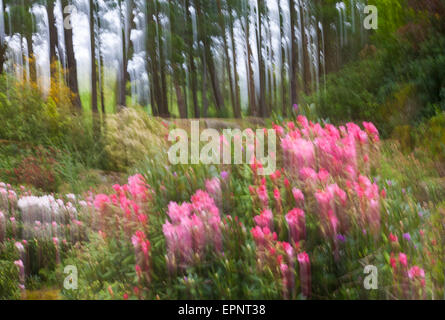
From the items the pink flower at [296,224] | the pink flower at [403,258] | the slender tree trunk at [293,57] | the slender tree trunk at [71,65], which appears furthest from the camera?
the slender tree trunk at [71,65]

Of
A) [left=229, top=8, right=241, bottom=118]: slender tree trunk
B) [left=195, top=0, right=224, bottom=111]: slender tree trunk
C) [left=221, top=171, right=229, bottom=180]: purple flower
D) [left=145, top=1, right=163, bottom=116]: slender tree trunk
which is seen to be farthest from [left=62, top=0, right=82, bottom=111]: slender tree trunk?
[left=221, top=171, right=229, bottom=180]: purple flower

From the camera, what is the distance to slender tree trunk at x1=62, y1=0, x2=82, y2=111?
4831 millimetres

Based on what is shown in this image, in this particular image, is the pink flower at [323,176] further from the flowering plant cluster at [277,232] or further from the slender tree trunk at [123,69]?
the slender tree trunk at [123,69]

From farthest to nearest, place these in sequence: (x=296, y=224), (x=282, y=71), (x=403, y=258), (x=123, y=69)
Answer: (x=123, y=69) → (x=282, y=71) → (x=296, y=224) → (x=403, y=258)

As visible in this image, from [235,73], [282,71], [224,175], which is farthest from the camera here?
[282,71]

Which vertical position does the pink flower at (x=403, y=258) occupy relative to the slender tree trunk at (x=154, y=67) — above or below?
below

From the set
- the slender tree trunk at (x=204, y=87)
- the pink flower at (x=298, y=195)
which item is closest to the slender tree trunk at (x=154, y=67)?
the slender tree trunk at (x=204, y=87)

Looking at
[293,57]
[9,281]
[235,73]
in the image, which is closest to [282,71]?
[293,57]

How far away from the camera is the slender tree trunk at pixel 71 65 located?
4.83 meters

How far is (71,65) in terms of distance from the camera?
16.7 feet

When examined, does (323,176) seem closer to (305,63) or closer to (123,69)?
(305,63)

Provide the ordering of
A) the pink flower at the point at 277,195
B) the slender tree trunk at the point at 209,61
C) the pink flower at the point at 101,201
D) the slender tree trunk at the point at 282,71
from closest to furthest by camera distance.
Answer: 1. the pink flower at the point at 277,195
2. the pink flower at the point at 101,201
3. the slender tree trunk at the point at 282,71
4. the slender tree trunk at the point at 209,61

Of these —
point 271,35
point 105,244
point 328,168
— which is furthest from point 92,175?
point 328,168

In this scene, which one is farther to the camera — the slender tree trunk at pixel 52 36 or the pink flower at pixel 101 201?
the slender tree trunk at pixel 52 36
